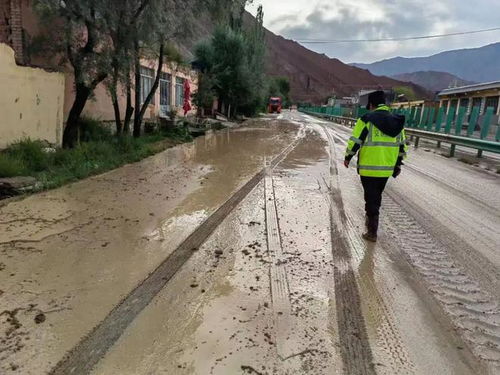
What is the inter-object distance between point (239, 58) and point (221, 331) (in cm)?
3008

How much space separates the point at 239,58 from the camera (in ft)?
103

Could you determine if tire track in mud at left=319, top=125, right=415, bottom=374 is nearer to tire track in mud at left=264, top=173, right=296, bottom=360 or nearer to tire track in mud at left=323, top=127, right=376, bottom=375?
tire track in mud at left=323, top=127, right=376, bottom=375

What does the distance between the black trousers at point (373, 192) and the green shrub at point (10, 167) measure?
20.0 ft

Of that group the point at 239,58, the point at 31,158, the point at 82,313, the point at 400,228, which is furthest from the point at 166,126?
the point at 82,313

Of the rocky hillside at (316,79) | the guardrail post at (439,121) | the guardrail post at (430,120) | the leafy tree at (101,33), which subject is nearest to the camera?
the leafy tree at (101,33)

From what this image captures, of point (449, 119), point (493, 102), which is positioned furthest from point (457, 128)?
point (493, 102)

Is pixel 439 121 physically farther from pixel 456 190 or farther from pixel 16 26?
pixel 16 26

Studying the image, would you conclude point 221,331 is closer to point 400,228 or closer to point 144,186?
point 400,228

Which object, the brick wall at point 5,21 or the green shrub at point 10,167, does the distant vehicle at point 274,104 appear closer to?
the brick wall at point 5,21

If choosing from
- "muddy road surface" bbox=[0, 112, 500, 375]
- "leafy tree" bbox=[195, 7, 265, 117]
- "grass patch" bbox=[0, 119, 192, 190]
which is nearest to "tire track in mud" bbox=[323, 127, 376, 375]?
"muddy road surface" bbox=[0, 112, 500, 375]

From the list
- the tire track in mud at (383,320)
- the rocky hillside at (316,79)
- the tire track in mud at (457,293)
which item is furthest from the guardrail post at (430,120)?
the rocky hillside at (316,79)

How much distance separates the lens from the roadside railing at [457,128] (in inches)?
581

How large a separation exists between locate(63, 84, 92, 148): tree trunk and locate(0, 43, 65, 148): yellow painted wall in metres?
0.33

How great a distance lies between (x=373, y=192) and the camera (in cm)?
539
